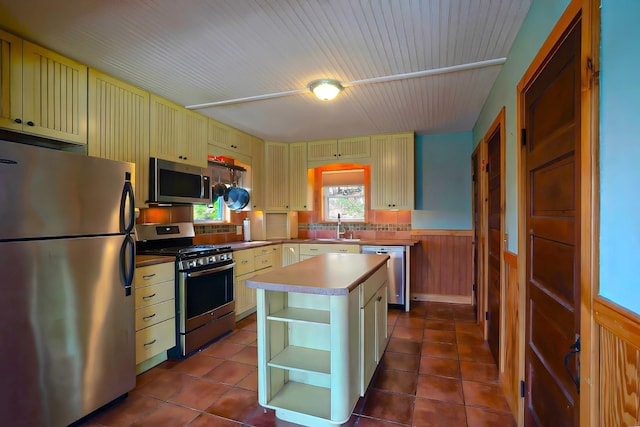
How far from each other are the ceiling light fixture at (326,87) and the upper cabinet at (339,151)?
6.20 feet

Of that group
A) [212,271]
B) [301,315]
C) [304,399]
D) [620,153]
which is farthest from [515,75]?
[212,271]

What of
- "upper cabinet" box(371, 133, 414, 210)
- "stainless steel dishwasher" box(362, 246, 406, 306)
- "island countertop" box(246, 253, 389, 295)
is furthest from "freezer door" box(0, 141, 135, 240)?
"upper cabinet" box(371, 133, 414, 210)

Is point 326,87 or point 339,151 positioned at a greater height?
point 326,87

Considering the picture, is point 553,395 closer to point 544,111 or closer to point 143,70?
point 544,111

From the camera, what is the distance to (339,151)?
15.3 feet

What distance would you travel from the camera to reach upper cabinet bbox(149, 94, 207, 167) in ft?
9.71

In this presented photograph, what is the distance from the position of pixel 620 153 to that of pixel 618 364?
1.81 feet

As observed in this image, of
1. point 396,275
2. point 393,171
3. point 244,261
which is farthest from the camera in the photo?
point 393,171

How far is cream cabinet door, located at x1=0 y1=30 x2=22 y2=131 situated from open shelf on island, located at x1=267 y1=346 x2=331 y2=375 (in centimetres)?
221

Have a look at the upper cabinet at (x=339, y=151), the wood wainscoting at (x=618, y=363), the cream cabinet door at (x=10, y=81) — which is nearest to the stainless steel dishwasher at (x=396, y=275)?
the upper cabinet at (x=339, y=151)

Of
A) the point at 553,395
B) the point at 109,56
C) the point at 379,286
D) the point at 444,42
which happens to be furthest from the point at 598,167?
the point at 109,56

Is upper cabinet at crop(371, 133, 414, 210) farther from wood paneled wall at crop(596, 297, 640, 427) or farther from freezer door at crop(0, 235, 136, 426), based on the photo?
wood paneled wall at crop(596, 297, 640, 427)

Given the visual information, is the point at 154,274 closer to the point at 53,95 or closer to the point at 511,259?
the point at 53,95

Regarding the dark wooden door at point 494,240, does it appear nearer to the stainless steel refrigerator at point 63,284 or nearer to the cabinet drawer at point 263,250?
the cabinet drawer at point 263,250
